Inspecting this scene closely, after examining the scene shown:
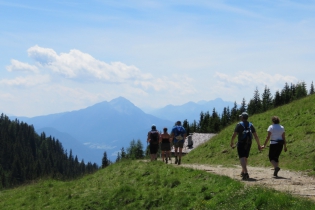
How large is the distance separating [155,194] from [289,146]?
41.8 feet

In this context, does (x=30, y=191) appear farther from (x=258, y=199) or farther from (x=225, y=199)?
(x=258, y=199)

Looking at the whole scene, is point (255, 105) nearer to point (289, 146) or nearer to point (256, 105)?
point (256, 105)

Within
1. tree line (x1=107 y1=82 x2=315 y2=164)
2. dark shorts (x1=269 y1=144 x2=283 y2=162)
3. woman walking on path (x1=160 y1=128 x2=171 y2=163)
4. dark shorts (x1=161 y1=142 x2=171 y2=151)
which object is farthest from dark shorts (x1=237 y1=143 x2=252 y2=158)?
tree line (x1=107 y1=82 x2=315 y2=164)

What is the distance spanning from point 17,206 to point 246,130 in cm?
1248

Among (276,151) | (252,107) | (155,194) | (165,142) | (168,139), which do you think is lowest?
(155,194)

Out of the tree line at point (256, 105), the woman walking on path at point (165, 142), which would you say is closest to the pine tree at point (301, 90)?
the tree line at point (256, 105)

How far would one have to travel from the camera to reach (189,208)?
11.8 meters

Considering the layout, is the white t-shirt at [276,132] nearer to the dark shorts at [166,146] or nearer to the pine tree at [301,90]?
the dark shorts at [166,146]

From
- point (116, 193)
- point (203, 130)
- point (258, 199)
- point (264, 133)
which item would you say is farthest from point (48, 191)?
point (203, 130)

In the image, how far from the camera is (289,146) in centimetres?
2355

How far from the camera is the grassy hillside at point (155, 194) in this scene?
33.3ft

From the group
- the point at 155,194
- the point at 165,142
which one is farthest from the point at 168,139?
the point at 155,194

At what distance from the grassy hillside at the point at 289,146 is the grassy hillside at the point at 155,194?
Answer: 267 inches

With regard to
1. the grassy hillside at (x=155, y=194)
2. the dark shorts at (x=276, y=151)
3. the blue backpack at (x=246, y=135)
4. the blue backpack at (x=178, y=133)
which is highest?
the blue backpack at (x=178, y=133)
